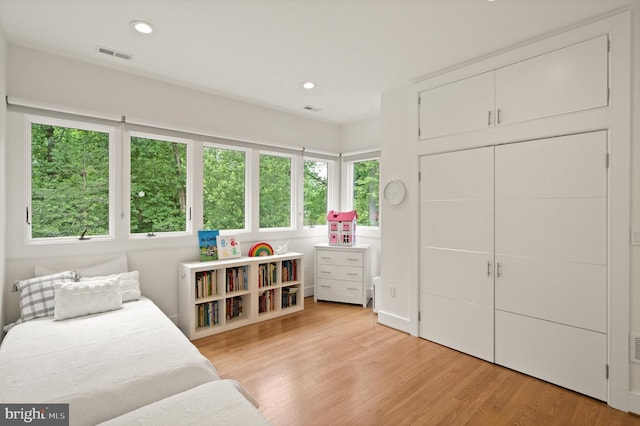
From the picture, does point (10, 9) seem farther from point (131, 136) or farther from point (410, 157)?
point (410, 157)

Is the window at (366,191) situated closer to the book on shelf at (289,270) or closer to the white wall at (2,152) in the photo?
the book on shelf at (289,270)

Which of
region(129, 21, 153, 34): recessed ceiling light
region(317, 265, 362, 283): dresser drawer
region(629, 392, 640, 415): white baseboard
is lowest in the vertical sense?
region(629, 392, 640, 415): white baseboard

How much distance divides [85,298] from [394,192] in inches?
121

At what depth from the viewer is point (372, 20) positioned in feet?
7.44

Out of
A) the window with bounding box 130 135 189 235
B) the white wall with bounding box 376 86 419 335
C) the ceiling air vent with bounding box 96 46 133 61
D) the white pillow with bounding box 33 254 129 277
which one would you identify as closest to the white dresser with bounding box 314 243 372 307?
the white wall with bounding box 376 86 419 335

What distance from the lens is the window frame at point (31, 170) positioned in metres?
2.69

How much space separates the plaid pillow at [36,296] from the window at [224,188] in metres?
1.52

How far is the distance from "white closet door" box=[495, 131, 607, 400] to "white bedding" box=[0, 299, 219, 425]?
2.41 metres

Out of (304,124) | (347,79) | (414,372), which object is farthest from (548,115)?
(304,124)

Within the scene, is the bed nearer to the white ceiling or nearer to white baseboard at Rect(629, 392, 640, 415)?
the white ceiling

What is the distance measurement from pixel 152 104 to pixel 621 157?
4.05 meters

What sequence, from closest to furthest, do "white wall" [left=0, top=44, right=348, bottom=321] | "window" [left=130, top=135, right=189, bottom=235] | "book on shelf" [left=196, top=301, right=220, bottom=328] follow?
"white wall" [left=0, top=44, right=348, bottom=321] → "window" [left=130, top=135, right=189, bottom=235] → "book on shelf" [left=196, top=301, right=220, bottom=328]

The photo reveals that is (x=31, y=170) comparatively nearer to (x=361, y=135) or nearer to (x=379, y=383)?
(x=379, y=383)

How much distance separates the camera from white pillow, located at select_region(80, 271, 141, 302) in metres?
2.83
